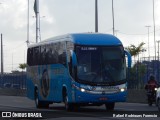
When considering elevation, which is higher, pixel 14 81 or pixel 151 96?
pixel 151 96

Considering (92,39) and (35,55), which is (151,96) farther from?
(92,39)

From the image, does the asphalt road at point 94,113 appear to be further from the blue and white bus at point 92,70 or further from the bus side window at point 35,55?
the bus side window at point 35,55

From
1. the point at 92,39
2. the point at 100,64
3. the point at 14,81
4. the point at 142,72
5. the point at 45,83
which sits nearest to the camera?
the point at 100,64

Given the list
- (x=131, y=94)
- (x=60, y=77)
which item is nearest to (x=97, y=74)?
(x=60, y=77)

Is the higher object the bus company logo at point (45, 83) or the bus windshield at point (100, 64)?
→ the bus windshield at point (100, 64)

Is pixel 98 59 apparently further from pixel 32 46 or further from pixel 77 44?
pixel 32 46

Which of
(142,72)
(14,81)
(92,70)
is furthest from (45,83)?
(14,81)

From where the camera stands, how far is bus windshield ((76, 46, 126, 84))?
31.6 metres

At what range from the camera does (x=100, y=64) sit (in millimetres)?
31750

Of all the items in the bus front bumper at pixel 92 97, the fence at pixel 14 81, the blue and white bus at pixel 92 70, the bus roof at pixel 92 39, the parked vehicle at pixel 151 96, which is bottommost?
the fence at pixel 14 81

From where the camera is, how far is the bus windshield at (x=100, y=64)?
104 ft

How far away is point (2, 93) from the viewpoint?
2906 inches

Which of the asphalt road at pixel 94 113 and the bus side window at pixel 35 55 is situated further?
the bus side window at pixel 35 55

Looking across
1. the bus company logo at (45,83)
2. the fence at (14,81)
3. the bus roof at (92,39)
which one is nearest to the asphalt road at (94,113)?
the bus company logo at (45,83)
